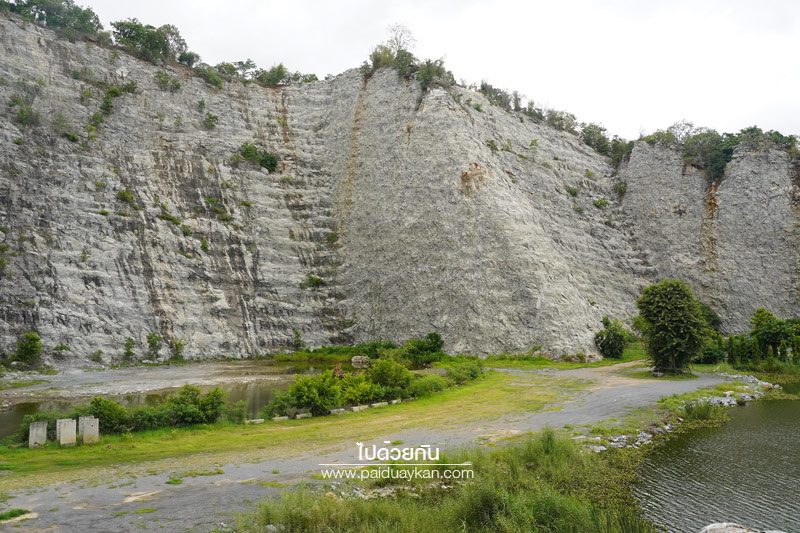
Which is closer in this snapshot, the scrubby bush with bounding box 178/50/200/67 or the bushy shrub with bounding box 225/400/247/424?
the bushy shrub with bounding box 225/400/247/424

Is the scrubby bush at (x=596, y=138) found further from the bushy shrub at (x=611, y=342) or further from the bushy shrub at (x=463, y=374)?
the bushy shrub at (x=463, y=374)

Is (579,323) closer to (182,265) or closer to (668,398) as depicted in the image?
(668,398)

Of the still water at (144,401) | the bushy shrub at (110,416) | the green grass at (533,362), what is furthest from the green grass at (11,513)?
the green grass at (533,362)

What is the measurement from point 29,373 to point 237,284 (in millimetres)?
15529

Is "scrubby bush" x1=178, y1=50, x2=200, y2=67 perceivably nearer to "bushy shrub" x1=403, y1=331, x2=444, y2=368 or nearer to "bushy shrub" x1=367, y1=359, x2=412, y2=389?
"bushy shrub" x1=403, y1=331, x2=444, y2=368

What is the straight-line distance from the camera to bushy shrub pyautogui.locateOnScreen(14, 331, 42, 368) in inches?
1108

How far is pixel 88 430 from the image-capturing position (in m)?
13.4

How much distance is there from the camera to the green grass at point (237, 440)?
37.4 ft

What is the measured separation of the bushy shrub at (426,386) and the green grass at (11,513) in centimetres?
1380

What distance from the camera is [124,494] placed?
9508 millimetres

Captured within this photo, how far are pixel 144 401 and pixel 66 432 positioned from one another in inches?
312

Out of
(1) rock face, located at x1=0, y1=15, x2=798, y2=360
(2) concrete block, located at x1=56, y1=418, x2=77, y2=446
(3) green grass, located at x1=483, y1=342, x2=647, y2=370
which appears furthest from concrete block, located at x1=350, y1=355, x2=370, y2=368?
(2) concrete block, located at x1=56, y1=418, x2=77, y2=446

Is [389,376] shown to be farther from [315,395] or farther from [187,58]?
[187,58]

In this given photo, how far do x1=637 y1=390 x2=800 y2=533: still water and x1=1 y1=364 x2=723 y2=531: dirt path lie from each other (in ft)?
10.8
